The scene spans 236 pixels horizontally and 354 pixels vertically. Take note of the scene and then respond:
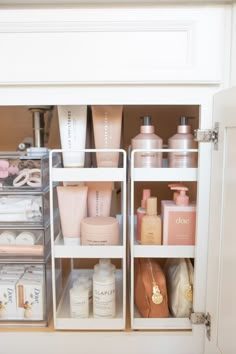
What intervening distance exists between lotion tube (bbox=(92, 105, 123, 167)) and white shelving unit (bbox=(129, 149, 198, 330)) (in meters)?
0.11

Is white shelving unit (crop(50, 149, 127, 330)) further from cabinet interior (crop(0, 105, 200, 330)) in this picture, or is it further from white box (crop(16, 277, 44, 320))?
cabinet interior (crop(0, 105, 200, 330))

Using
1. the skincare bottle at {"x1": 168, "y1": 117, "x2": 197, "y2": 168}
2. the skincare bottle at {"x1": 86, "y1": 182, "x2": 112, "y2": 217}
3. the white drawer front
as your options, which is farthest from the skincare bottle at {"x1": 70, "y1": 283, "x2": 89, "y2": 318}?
the white drawer front

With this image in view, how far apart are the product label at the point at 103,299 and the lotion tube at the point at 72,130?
331 millimetres

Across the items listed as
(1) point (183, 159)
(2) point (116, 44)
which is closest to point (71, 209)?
(1) point (183, 159)

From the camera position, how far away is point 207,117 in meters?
0.76

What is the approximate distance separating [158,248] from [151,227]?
56 millimetres

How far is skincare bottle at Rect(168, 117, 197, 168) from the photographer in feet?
2.69

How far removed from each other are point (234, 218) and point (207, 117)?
10.3 inches

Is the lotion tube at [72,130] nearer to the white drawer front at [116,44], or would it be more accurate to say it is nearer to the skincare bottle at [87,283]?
the white drawer front at [116,44]

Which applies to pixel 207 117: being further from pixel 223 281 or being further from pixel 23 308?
pixel 23 308

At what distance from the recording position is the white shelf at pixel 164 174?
0.79 m

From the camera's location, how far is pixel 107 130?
883 mm

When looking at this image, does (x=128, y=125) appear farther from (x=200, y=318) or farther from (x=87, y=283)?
(x=200, y=318)

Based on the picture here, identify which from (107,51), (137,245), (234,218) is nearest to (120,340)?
(137,245)
